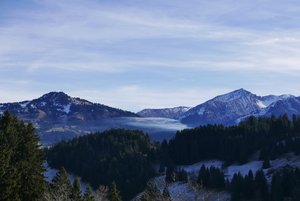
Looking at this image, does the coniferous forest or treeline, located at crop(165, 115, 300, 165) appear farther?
treeline, located at crop(165, 115, 300, 165)

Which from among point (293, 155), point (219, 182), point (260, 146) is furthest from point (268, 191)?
point (260, 146)

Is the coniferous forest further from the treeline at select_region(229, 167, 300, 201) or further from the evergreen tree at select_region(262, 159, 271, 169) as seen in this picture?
the evergreen tree at select_region(262, 159, 271, 169)

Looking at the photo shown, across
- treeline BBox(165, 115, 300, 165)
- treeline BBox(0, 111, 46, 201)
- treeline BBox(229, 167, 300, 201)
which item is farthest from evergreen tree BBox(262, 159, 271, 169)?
treeline BBox(0, 111, 46, 201)

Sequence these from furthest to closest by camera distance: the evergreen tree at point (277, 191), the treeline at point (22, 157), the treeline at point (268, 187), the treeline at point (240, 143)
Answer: the treeline at point (240, 143)
the treeline at point (268, 187)
the evergreen tree at point (277, 191)
the treeline at point (22, 157)

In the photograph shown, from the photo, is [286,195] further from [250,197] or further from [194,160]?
[194,160]

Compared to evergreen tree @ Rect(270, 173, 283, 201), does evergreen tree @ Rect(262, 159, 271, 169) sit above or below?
above

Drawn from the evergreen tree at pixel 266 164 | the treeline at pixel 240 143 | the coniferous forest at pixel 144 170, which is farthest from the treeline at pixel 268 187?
the treeline at pixel 240 143

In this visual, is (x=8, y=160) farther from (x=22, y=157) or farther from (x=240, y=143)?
(x=240, y=143)

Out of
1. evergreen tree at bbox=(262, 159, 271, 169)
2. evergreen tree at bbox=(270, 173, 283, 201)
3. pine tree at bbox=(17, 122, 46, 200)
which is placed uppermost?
pine tree at bbox=(17, 122, 46, 200)

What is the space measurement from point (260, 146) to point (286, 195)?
63.3m

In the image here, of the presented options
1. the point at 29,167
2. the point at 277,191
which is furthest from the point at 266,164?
the point at 29,167

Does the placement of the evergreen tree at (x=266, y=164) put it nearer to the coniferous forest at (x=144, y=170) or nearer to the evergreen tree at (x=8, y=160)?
the coniferous forest at (x=144, y=170)

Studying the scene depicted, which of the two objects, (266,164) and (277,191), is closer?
(277,191)

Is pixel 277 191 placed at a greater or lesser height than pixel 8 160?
lesser
